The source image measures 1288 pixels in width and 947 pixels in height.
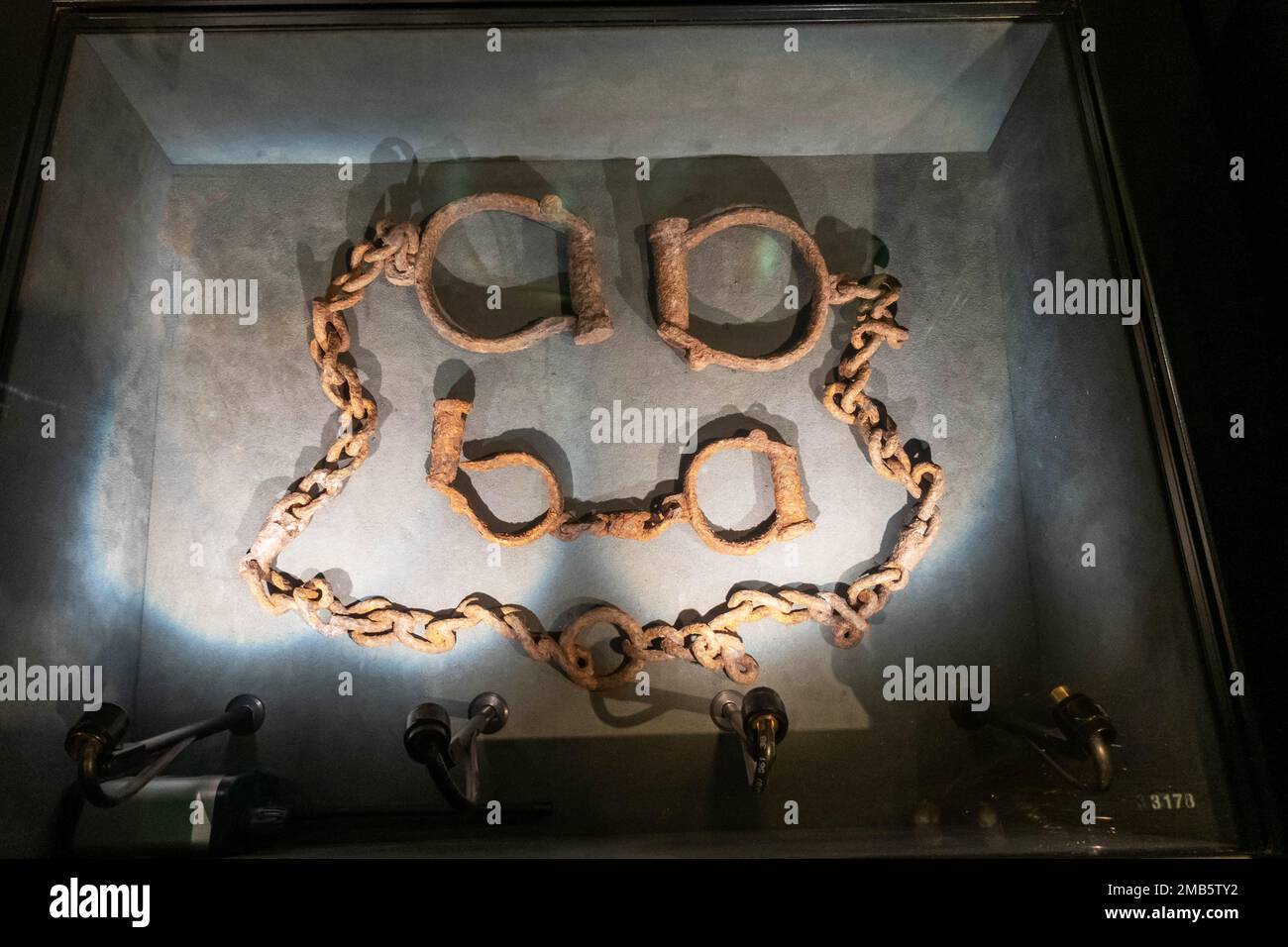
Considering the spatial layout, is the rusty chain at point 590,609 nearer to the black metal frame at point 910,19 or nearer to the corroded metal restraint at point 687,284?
the corroded metal restraint at point 687,284

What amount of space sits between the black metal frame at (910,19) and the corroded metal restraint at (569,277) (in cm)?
43

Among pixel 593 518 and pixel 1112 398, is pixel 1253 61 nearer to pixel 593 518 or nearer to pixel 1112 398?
pixel 1112 398

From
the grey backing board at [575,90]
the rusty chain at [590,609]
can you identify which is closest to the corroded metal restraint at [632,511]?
the rusty chain at [590,609]

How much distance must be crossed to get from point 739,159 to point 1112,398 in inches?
44.4

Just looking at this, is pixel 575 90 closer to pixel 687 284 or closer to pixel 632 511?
pixel 687 284

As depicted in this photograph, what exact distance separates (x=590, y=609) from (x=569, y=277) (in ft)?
2.88

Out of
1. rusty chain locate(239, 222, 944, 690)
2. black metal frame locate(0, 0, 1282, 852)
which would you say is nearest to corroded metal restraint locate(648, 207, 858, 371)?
rusty chain locate(239, 222, 944, 690)

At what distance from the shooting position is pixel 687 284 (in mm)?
2141

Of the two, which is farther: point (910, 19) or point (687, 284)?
point (687, 284)

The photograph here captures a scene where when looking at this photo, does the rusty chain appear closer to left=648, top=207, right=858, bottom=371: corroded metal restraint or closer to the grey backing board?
left=648, top=207, right=858, bottom=371: corroded metal restraint

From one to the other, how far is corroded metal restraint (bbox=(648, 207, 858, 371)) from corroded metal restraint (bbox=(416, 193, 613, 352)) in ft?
0.53

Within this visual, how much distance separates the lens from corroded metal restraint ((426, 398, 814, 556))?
1951mm

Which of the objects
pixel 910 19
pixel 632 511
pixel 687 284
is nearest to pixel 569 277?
pixel 687 284

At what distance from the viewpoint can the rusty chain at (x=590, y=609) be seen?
6.23ft
